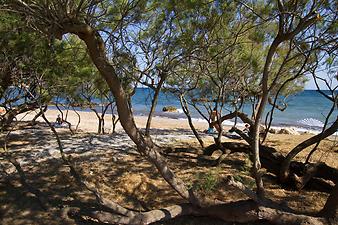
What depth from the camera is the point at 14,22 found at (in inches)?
184

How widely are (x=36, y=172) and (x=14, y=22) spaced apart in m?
2.44

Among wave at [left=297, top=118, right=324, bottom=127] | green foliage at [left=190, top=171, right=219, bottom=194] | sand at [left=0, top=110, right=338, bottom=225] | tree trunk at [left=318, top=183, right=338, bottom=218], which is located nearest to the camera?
tree trunk at [left=318, top=183, right=338, bottom=218]

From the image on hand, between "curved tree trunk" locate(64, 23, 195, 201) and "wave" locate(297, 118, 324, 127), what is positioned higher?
"curved tree trunk" locate(64, 23, 195, 201)

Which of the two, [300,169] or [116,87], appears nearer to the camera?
[116,87]

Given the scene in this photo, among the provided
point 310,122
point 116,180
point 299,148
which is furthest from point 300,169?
point 310,122

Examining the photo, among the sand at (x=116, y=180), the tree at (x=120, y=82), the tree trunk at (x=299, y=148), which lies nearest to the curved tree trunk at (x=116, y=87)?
the tree at (x=120, y=82)

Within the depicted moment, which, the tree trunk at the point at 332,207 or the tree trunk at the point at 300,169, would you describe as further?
the tree trunk at the point at 300,169

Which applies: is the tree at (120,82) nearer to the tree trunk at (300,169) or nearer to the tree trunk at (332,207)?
the tree trunk at (332,207)

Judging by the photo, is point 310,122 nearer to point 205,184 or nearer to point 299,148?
point 299,148

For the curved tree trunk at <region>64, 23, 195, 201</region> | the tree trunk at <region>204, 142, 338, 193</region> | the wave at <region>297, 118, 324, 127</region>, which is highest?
the curved tree trunk at <region>64, 23, 195, 201</region>

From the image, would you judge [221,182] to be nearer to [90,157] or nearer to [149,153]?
[149,153]

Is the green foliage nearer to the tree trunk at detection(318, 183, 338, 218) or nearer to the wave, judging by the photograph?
the tree trunk at detection(318, 183, 338, 218)

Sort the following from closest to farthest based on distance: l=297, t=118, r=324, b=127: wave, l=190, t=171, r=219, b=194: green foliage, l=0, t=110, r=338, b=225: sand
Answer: l=0, t=110, r=338, b=225: sand, l=190, t=171, r=219, b=194: green foliage, l=297, t=118, r=324, b=127: wave

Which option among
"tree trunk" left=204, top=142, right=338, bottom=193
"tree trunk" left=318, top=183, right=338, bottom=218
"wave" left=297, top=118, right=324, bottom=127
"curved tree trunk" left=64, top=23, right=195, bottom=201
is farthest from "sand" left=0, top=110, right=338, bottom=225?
"wave" left=297, top=118, right=324, bottom=127
